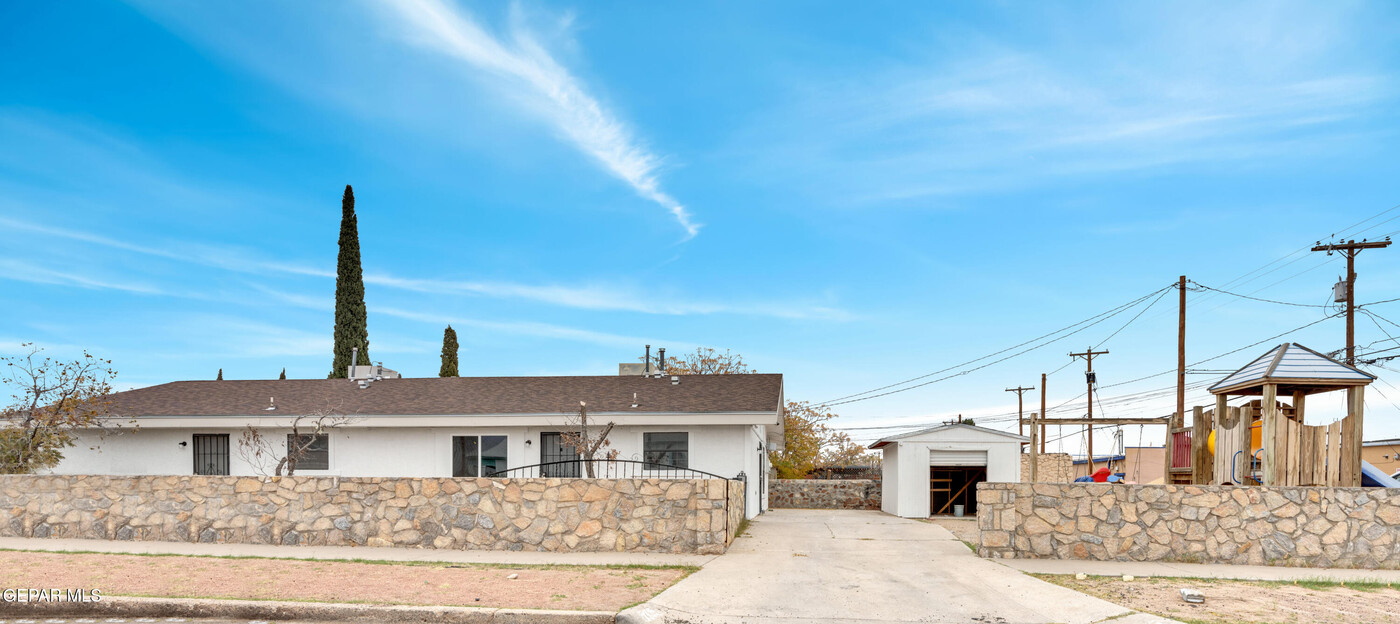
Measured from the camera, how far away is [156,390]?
83.3 feet

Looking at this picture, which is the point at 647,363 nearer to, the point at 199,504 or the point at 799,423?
the point at 199,504

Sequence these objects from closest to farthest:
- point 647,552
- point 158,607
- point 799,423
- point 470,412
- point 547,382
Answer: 1. point 158,607
2. point 647,552
3. point 470,412
4. point 547,382
5. point 799,423

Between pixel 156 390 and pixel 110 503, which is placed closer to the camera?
pixel 110 503

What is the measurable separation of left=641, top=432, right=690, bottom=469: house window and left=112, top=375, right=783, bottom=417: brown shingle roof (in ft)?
2.24

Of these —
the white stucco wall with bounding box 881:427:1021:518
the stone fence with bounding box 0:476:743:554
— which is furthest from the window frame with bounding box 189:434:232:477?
the white stucco wall with bounding box 881:427:1021:518

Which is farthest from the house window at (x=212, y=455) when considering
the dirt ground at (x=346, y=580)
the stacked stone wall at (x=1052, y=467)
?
the stacked stone wall at (x=1052, y=467)

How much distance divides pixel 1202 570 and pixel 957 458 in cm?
1402

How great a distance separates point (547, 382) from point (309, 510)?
1096cm

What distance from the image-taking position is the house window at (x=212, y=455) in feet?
72.0

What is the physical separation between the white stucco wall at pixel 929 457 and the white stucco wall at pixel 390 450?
5163 mm

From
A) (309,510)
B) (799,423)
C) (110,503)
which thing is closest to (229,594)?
(309,510)

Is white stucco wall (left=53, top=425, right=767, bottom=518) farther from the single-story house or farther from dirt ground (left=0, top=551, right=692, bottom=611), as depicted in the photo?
dirt ground (left=0, top=551, right=692, bottom=611)

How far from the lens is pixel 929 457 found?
26031 mm

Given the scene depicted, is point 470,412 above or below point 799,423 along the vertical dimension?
above
